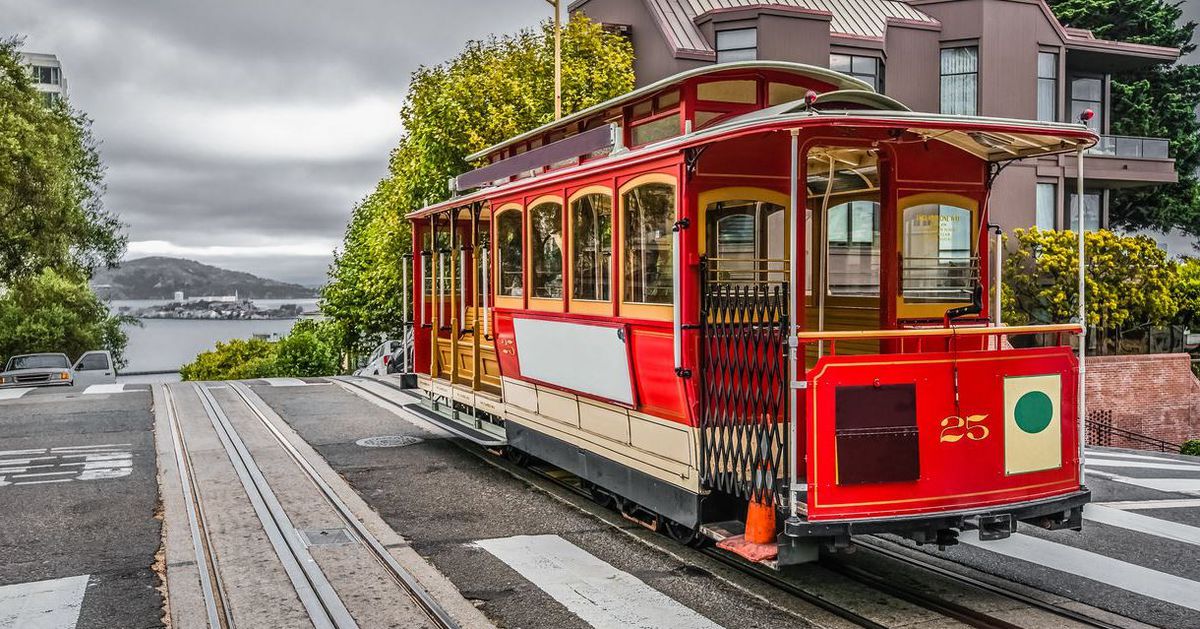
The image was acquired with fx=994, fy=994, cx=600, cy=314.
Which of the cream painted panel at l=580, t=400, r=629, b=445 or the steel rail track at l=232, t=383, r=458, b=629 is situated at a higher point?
the cream painted panel at l=580, t=400, r=629, b=445

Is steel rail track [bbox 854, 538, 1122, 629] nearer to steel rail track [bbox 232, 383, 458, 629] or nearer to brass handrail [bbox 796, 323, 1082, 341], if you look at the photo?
brass handrail [bbox 796, 323, 1082, 341]

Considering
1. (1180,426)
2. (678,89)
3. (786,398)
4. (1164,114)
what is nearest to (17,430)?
(678,89)

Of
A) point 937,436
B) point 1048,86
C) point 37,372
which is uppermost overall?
point 1048,86

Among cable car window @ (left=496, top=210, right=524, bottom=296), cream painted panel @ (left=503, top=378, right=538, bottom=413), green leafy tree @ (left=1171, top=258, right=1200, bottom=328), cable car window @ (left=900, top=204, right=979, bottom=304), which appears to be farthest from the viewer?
green leafy tree @ (left=1171, top=258, right=1200, bottom=328)

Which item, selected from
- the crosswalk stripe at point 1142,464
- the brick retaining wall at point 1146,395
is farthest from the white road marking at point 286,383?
the brick retaining wall at point 1146,395

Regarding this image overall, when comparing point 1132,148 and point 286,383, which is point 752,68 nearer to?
point 286,383

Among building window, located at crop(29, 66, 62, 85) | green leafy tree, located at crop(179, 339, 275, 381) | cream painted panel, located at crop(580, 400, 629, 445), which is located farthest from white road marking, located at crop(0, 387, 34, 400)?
building window, located at crop(29, 66, 62, 85)

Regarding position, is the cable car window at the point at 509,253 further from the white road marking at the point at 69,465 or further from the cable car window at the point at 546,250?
the white road marking at the point at 69,465

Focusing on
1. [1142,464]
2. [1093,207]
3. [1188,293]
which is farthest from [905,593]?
[1093,207]

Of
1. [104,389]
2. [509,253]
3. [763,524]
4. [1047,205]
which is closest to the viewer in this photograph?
[763,524]

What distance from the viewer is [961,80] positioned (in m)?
28.6

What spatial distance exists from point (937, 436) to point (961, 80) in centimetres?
2493

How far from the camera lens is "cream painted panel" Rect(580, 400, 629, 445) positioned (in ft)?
27.3

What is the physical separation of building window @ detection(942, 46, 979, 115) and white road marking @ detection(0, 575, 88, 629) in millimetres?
26636
